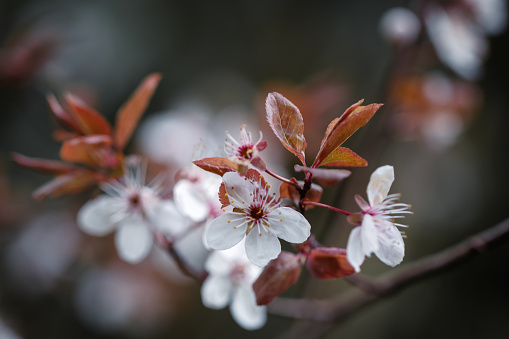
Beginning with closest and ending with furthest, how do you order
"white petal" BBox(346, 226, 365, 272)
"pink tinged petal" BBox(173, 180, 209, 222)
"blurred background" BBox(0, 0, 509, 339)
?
"white petal" BBox(346, 226, 365, 272) → "pink tinged petal" BBox(173, 180, 209, 222) → "blurred background" BBox(0, 0, 509, 339)

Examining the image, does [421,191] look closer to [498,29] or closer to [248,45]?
[498,29]

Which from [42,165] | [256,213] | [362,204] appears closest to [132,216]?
[42,165]

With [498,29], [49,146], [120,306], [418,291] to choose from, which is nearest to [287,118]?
[498,29]

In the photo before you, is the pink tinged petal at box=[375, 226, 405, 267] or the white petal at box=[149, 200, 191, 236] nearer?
the pink tinged petal at box=[375, 226, 405, 267]

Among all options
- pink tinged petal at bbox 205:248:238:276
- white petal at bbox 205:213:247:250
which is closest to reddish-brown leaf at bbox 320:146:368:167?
white petal at bbox 205:213:247:250

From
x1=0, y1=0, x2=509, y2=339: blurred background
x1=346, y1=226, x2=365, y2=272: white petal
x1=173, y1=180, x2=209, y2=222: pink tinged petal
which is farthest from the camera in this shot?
x1=0, y1=0, x2=509, y2=339: blurred background

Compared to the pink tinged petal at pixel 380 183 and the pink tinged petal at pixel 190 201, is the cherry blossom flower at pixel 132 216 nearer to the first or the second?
the pink tinged petal at pixel 190 201

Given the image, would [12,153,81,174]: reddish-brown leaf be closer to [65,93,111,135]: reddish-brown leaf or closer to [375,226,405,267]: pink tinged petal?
[65,93,111,135]: reddish-brown leaf
